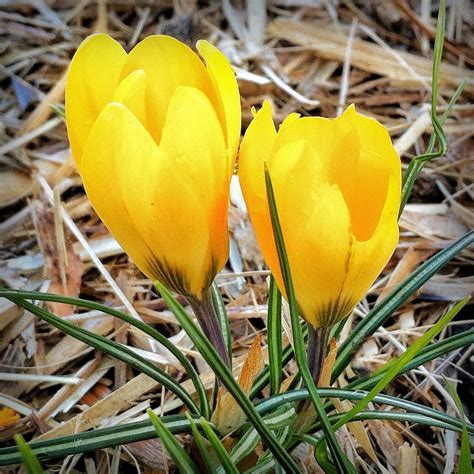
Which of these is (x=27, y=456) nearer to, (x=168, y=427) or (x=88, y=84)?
(x=168, y=427)

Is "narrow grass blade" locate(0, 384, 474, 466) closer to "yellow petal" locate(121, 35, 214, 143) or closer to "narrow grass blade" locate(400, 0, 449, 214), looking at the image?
"narrow grass blade" locate(400, 0, 449, 214)

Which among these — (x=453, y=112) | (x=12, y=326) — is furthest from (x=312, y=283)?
(x=453, y=112)

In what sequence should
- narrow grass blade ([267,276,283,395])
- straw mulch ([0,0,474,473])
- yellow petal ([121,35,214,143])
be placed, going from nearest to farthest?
1. yellow petal ([121,35,214,143])
2. narrow grass blade ([267,276,283,395])
3. straw mulch ([0,0,474,473])

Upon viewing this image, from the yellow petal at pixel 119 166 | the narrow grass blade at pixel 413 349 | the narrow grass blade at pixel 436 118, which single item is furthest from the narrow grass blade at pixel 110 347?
the narrow grass blade at pixel 436 118

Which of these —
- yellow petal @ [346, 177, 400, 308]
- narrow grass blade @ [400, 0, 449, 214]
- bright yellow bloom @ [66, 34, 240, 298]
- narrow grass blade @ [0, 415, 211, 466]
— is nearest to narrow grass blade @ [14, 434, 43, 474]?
narrow grass blade @ [0, 415, 211, 466]

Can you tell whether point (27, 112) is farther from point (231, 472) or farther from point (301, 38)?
point (231, 472)
